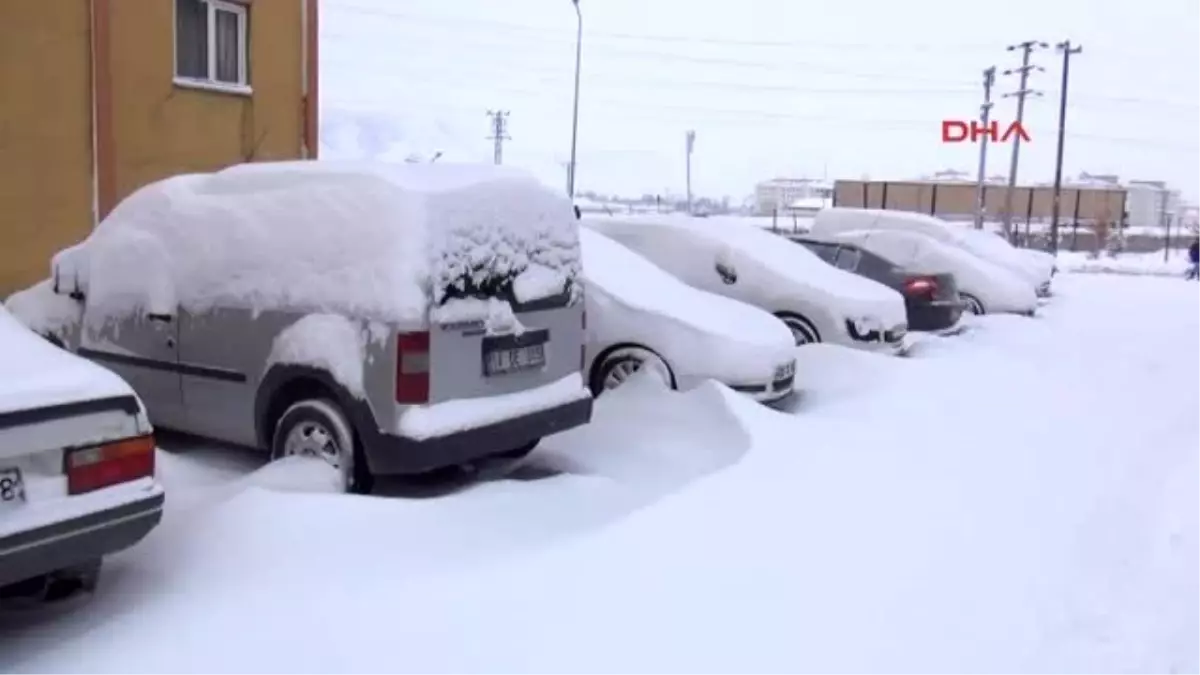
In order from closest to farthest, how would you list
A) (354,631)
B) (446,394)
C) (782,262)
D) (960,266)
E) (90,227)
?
1. (354,631)
2. (446,394)
3. (782,262)
4. (90,227)
5. (960,266)

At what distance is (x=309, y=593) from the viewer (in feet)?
14.2

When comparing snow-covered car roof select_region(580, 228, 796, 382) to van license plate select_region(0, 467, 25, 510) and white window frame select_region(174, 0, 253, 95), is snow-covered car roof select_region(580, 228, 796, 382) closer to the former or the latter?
van license plate select_region(0, 467, 25, 510)

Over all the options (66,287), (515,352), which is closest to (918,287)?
(515,352)

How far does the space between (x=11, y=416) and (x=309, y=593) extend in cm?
123

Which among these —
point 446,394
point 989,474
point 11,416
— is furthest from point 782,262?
point 11,416

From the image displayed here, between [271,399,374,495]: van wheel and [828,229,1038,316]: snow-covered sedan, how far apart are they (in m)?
12.0

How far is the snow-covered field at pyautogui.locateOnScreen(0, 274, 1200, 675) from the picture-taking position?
158 inches

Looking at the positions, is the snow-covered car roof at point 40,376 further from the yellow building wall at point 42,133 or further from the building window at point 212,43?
the building window at point 212,43

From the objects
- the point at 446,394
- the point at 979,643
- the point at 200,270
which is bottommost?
the point at 979,643

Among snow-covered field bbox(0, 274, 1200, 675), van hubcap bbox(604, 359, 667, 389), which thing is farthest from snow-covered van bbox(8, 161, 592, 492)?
van hubcap bbox(604, 359, 667, 389)

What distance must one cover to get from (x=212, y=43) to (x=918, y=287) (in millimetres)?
8762

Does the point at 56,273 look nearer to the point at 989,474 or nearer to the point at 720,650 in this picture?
the point at 720,650

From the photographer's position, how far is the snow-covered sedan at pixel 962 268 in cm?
1686

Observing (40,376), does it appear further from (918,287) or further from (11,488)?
(918,287)
